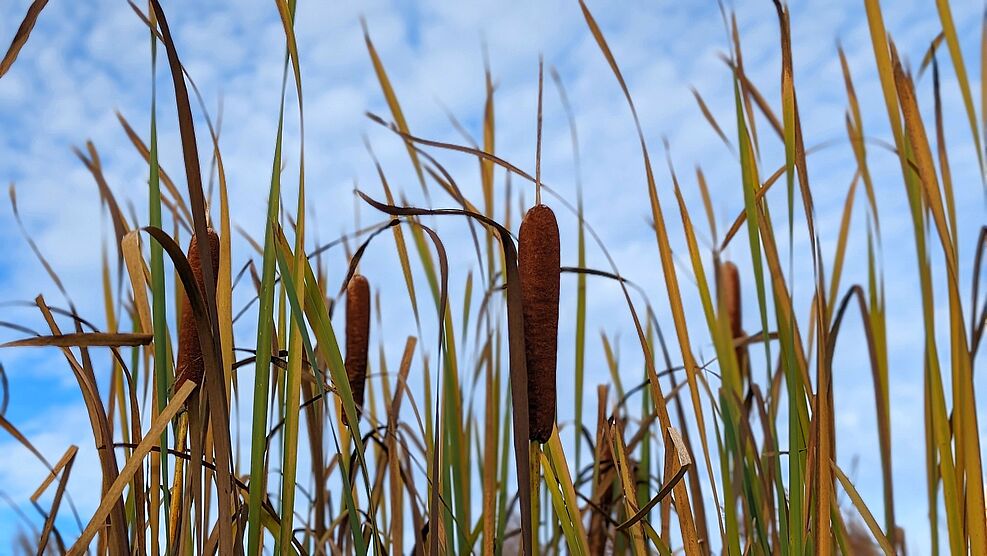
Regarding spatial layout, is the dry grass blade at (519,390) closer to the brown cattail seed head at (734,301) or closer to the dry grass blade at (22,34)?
the dry grass blade at (22,34)

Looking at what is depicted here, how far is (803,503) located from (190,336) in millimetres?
711

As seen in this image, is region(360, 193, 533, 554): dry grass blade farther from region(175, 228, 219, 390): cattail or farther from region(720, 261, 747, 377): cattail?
region(720, 261, 747, 377): cattail

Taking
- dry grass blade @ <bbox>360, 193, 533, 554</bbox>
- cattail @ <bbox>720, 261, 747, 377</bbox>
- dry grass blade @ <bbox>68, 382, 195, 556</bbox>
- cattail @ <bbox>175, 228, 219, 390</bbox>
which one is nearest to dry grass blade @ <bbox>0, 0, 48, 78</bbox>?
cattail @ <bbox>175, 228, 219, 390</bbox>

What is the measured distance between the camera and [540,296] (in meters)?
0.90

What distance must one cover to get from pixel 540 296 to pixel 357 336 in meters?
0.45

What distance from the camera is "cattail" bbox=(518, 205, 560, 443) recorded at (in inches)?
35.3

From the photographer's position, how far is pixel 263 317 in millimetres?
946

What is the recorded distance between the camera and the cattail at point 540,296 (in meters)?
0.90

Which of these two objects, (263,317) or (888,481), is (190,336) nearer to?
(263,317)

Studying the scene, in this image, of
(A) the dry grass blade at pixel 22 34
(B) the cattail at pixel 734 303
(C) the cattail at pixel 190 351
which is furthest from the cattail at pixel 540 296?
(B) the cattail at pixel 734 303

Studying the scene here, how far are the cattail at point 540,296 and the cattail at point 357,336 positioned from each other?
0.42m

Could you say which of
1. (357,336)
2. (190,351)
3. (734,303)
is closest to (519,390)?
(190,351)

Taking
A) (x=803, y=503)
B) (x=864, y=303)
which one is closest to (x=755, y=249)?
(x=803, y=503)

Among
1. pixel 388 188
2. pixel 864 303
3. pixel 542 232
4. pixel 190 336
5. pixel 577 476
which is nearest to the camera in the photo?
pixel 542 232
